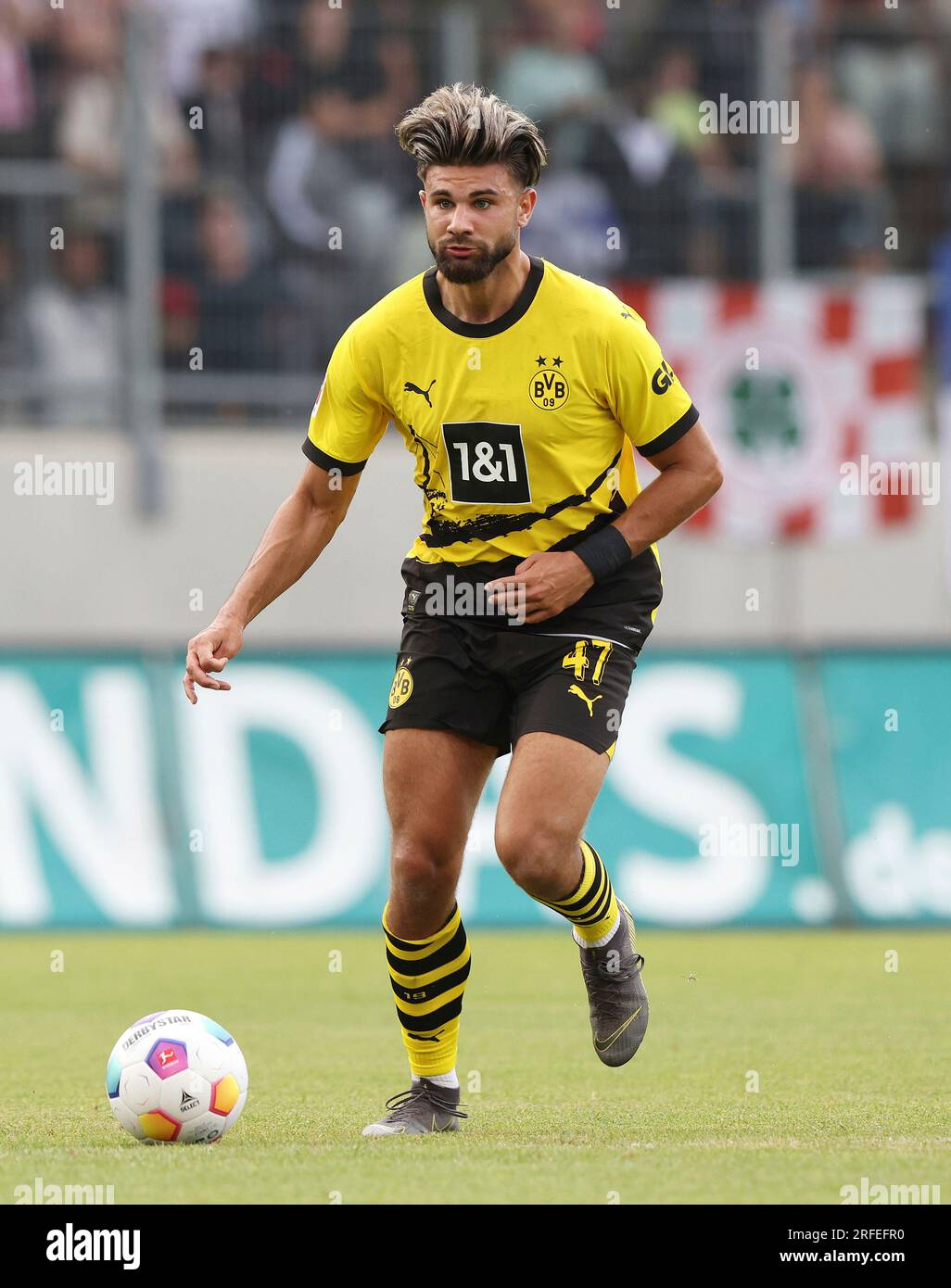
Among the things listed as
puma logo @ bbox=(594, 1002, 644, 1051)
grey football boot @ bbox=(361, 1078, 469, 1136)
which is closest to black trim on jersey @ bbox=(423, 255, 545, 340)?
puma logo @ bbox=(594, 1002, 644, 1051)

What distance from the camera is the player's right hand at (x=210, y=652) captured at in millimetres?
5918

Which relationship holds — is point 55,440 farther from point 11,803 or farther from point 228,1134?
point 228,1134

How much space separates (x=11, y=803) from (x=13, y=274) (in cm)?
366

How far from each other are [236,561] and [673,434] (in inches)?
342

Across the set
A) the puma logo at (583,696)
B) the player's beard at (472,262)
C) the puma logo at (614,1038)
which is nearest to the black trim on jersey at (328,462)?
the player's beard at (472,262)

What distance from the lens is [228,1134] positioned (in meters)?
6.02

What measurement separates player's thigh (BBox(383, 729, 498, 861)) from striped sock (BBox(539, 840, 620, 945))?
0.34 meters

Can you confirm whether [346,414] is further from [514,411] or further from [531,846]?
[531,846]

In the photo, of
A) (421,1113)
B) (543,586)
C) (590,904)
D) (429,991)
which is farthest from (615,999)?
(543,586)

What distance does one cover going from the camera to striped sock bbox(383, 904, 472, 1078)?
622 centimetres

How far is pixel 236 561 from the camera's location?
14602mm

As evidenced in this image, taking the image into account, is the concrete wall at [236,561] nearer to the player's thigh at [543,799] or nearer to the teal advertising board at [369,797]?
the teal advertising board at [369,797]
